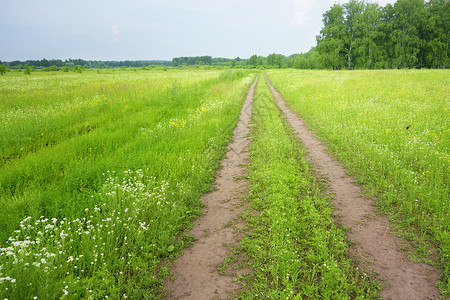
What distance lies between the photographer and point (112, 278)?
3.07 m

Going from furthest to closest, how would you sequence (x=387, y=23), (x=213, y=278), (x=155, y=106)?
(x=387, y=23) < (x=155, y=106) < (x=213, y=278)

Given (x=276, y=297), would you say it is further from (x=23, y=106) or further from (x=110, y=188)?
(x=23, y=106)

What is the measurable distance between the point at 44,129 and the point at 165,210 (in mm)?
7336

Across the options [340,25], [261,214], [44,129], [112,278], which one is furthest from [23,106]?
[340,25]

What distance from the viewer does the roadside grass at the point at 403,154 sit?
13.5ft

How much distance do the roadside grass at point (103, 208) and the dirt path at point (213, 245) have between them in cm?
24

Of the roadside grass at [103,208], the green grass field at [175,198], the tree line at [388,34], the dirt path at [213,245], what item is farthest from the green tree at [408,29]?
the dirt path at [213,245]

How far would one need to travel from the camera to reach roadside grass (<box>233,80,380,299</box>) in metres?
3.01

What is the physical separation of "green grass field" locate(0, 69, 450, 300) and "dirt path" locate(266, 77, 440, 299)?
202mm

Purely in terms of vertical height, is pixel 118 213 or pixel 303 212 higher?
pixel 118 213

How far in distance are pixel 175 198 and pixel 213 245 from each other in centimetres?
166

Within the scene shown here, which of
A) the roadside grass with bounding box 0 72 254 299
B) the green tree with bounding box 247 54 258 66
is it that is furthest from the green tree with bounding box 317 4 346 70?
the green tree with bounding box 247 54 258 66

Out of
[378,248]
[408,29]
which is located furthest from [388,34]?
[378,248]

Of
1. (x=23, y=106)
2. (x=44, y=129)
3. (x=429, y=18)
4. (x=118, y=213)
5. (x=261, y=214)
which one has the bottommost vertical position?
(x=261, y=214)
